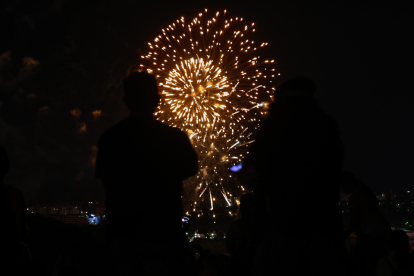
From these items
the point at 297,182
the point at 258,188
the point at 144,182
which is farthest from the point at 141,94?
the point at 297,182

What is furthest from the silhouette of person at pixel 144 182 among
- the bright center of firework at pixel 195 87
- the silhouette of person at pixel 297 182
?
the bright center of firework at pixel 195 87

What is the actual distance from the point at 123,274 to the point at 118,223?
0.33 meters

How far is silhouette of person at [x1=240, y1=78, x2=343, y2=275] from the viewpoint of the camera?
2.39 m

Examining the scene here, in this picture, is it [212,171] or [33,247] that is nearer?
[33,247]

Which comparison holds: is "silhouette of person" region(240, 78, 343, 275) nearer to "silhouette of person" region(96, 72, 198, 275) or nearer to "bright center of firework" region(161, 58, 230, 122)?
"silhouette of person" region(96, 72, 198, 275)

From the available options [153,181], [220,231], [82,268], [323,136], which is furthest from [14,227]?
[220,231]

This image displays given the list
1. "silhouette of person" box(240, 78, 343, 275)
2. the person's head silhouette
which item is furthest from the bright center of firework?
"silhouette of person" box(240, 78, 343, 275)

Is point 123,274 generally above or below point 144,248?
below

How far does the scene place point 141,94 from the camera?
2834 mm

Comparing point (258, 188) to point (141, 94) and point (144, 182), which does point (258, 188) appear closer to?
point (144, 182)

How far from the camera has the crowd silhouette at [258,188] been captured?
7.89ft

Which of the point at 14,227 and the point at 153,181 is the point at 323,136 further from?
the point at 14,227

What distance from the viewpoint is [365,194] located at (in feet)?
16.4

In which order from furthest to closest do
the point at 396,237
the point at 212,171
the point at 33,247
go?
the point at 212,171 → the point at 33,247 → the point at 396,237
